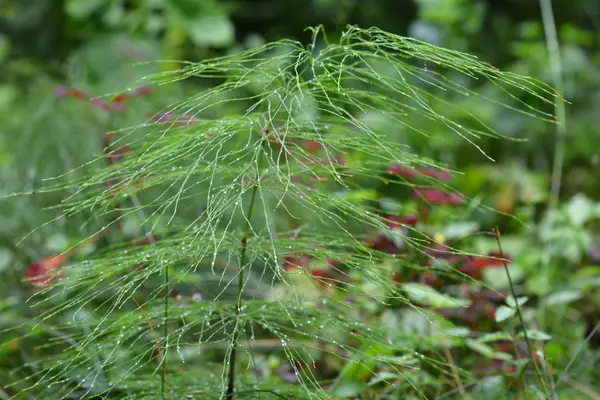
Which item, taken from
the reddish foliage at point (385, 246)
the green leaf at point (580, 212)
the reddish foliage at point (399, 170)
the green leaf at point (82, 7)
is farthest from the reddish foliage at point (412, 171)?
the green leaf at point (82, 7)

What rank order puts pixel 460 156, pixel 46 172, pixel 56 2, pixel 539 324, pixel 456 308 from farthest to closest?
1. pixel 56 2
2. pixel 460 156
3. pixel 46 172
4. pixel 539 324
5. pixel 456 308

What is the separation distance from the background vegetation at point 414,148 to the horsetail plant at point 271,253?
0.05 metres

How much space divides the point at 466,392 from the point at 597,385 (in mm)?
362

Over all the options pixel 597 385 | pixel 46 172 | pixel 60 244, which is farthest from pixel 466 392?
pixel 46 172

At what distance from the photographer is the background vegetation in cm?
155

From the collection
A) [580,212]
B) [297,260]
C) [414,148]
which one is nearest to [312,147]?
[297,260]

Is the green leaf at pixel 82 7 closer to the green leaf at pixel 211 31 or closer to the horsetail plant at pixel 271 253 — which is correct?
the green leaf at pixel 211 31

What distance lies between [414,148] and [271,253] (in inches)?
65.2

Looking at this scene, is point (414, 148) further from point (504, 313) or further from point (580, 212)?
point (504, 313)

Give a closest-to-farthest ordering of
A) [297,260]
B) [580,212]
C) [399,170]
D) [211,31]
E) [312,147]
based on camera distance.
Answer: [297,260], [399,170], [312,147], [580,212], [211,31]

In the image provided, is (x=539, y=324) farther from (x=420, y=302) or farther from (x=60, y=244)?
(x=60, y=244)

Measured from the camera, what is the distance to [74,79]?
293cm

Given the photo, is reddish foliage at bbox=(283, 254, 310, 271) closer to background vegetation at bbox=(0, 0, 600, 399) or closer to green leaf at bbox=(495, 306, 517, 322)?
background vegetation at bbox=(0, 0, 600, 399)

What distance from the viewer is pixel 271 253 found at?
1187 millimetres
